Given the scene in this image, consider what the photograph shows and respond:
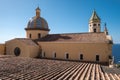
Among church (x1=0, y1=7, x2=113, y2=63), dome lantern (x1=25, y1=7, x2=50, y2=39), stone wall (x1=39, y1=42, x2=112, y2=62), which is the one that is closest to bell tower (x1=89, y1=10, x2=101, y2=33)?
church (x1=0, y1=7, x2=113, y2=63)

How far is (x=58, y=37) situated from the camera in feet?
102

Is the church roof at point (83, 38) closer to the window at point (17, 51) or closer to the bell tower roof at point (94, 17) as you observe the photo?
the window at point (17, 51)

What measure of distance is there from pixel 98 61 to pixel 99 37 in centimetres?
422

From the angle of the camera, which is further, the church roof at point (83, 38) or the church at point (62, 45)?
the church roof at point (83, 38)

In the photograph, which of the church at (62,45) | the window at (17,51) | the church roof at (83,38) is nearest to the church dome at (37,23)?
the church at (62,45)

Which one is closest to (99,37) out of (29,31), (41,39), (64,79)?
(41,39)

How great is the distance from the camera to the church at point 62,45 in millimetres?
25188

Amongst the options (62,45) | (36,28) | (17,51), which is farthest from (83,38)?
(17,51)

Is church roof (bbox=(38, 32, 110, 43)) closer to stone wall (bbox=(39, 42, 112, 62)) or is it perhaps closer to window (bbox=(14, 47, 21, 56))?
stone wall (bbox=(39, 42, 112, 62))

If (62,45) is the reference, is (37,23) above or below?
above

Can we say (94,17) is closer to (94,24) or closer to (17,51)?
(94,24)

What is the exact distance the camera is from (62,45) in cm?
2859

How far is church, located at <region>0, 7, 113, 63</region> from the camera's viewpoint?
25.2 meters

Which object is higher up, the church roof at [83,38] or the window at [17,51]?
the church roof at [83,38]
